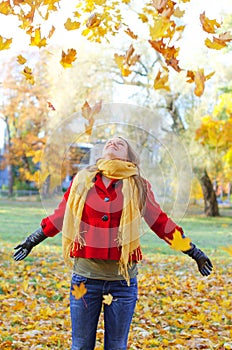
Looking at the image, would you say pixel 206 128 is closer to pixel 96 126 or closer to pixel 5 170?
pixel 5 170

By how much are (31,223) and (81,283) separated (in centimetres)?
1484

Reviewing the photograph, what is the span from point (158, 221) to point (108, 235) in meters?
0.26

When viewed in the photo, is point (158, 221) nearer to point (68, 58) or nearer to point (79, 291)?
point (79, 291)

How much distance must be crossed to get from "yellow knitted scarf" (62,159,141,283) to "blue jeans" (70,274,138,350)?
0.10m

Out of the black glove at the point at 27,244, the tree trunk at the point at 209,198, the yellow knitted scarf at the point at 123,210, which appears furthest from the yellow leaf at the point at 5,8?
the tree trunk at the point at 209,198

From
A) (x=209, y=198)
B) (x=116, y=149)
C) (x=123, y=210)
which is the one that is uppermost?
(x=116, y=149)

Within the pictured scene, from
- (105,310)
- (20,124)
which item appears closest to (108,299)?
(105,310)

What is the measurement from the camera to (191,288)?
6.78 metres

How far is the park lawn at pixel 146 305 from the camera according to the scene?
436cm

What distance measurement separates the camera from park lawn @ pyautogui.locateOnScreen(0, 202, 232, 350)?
14.3 ft

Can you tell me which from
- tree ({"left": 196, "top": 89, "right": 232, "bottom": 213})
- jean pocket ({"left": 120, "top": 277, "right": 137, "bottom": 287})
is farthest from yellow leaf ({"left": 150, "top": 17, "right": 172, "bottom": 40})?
tree ({"left": 196, "top": 89, "right": 232, "bottom": 213})

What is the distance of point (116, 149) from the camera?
8.54 ft

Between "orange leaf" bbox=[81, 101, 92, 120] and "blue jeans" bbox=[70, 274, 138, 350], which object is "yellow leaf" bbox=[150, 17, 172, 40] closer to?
"orange leaf" bbox=[81, 101, 92, 120]

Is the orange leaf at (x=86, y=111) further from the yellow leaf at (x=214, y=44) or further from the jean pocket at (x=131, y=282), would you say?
the jean pocket at (x=131, y=282)
